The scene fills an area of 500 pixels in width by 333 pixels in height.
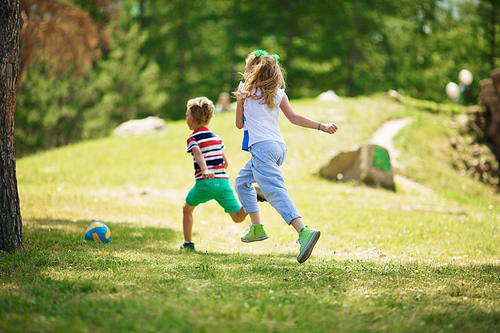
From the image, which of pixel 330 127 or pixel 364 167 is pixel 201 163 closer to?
pixel 330 127

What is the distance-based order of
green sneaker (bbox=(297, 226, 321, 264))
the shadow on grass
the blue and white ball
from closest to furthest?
the shadow on grass → green sneaker (bbox=(297, 226, 321, 264)) → the blue and white ball

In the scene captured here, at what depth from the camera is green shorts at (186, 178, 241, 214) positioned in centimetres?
517

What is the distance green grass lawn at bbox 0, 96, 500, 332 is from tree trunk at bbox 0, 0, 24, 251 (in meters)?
0.31

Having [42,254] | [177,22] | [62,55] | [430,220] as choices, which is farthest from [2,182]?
[177,22]

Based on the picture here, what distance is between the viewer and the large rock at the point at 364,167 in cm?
1279

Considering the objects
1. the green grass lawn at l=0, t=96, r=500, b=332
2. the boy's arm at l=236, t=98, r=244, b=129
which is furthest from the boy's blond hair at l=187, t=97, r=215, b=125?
the green grass lawn at l=0, t=96, r=500, b=332

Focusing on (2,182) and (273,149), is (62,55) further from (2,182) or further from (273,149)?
(273,149)

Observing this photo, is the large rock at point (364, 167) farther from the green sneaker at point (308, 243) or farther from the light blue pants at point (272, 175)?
the green sneaker at point (308, 243)

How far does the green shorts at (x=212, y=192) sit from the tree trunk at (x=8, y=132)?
1.93 meters

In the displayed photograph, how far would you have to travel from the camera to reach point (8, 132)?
15.7 ft

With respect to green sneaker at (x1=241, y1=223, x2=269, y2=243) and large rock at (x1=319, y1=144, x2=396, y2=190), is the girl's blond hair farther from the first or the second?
large rock at (x1=319, y1=144, x2=396, y2=190)

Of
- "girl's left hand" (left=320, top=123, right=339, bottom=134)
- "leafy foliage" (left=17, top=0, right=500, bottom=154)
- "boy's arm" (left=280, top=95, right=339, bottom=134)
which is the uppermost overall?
"leafy foliage" (left=17, top=0, right=500, bottom=154)

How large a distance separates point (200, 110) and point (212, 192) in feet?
3.26

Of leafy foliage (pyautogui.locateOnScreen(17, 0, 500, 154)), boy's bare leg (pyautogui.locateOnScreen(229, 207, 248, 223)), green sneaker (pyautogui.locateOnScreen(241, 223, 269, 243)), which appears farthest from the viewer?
leafy foliage (pyautogui.locateOnScreen(17, 0, 500, 154))
